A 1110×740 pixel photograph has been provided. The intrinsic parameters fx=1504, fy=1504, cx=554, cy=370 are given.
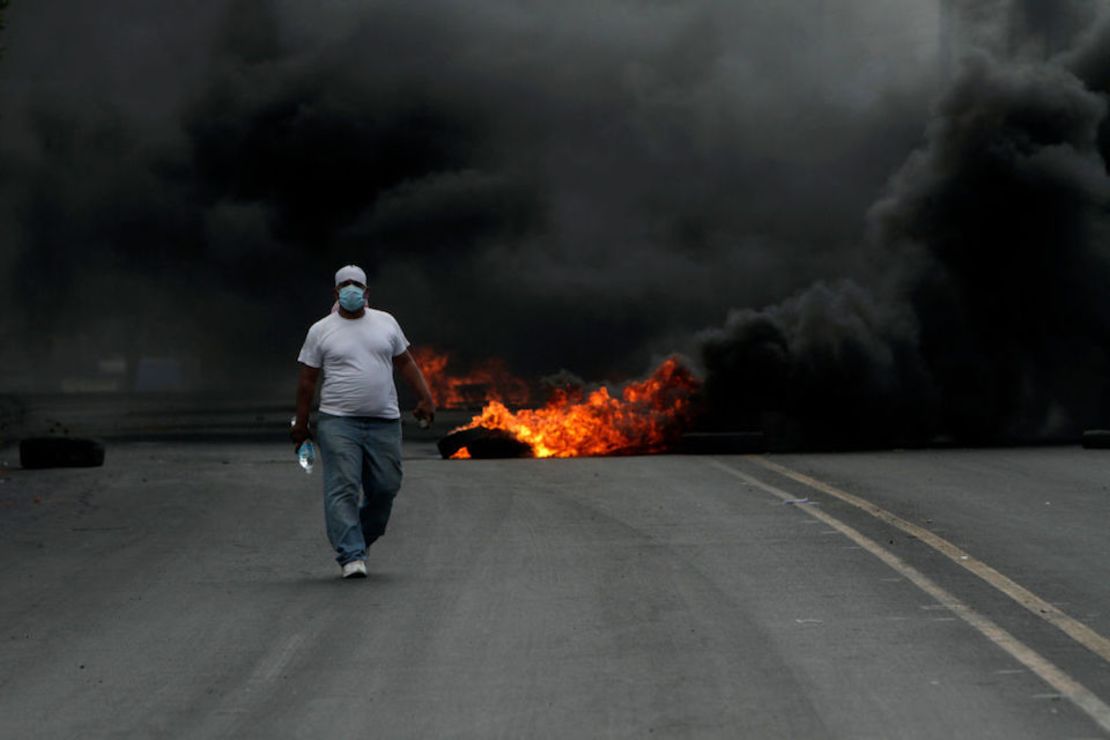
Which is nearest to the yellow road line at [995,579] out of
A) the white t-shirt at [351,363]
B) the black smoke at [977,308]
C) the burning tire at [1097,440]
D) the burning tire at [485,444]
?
the white t-shirt at [351,363]

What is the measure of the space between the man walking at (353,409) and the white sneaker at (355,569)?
15cm

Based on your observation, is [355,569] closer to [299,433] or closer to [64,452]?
[299,433]

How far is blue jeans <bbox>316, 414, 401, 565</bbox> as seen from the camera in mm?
8977

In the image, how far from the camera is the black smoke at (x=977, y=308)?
88.1 feet

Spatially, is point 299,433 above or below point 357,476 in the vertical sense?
above

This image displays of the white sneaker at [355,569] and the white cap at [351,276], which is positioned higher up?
the white cap at [351,276]

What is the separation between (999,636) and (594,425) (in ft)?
55.5

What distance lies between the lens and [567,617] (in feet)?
24.2

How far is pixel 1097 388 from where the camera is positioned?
29016 mm

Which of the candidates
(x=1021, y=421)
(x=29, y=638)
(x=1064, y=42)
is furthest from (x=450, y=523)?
(x=1064, y=42)

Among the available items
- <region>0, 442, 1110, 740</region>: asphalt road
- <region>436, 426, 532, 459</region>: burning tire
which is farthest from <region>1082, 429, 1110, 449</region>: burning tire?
<region>436, 426, 532, 459</region>: burning tire

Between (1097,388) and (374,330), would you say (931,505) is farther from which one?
(1097,388)

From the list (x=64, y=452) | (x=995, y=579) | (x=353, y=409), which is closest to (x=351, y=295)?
(x=353, y=409)

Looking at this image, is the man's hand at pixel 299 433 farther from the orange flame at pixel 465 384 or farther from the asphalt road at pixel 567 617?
the orange flame at pixel 465 384
